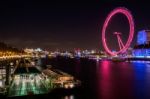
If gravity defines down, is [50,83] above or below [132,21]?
below

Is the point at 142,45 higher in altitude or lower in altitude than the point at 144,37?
lower

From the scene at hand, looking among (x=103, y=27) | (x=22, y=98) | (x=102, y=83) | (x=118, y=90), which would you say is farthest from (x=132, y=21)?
(x=22, y=98)

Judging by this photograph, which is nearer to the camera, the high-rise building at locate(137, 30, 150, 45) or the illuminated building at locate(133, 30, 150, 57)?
the illuminated building at locate(133, 30, 150, 57)

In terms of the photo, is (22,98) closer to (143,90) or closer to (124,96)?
(124,96)

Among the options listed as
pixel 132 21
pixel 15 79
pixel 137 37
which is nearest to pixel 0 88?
pixel 15 79

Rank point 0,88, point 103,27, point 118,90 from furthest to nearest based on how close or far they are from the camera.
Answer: point 103,27, point 118,90, point 0,88

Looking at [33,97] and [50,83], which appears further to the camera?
[50,83]

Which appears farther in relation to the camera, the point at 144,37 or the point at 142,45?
the point at 144,37

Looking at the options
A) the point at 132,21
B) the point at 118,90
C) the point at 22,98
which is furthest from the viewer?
the point at 132,21

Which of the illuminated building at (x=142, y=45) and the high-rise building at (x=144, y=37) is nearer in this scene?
the illuminated building at (x=142, y=45)
